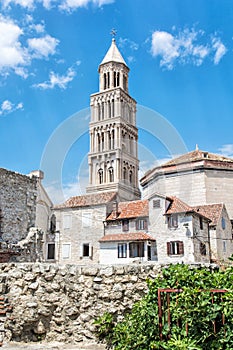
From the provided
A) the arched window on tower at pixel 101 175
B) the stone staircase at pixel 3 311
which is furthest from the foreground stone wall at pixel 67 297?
the arched window on tower at pixel 101 175

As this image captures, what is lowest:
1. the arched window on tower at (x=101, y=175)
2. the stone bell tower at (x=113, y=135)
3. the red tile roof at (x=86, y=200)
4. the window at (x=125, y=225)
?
the window at (x=125, y=225)

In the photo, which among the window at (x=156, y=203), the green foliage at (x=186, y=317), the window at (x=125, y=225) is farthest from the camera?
the window at (x=125, y=225)

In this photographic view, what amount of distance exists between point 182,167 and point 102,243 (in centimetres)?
1408

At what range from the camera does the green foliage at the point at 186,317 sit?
4.84 meters

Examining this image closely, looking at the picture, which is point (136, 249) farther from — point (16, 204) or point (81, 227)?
point (16, 204)

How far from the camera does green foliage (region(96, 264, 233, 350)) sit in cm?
484

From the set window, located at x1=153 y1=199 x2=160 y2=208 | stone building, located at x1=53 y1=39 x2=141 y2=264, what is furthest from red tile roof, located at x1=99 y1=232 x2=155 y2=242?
stone building, located at x1=53 y1=39 x2=141 y2=264

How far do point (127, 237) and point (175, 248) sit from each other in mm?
3974

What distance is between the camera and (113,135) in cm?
5872

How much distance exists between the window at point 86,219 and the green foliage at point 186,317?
88.1 feet

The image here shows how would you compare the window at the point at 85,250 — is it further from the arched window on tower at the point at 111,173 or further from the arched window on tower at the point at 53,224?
the arched window on tower at the point at 111,173

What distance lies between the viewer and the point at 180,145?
20.5m

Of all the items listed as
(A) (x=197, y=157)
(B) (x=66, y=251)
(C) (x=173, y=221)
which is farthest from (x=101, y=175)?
(C) (x=173, y=221)

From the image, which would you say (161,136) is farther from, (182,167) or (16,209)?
(182,167)
